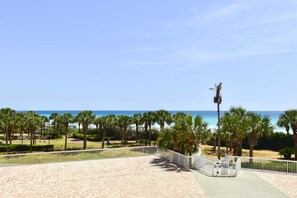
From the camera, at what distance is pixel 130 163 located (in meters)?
22.3

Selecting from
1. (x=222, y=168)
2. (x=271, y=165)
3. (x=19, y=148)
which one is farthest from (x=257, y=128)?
(x=19, y=148)

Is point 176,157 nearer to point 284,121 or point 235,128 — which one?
point 235,128

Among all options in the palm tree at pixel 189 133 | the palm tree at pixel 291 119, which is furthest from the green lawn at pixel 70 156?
the palm tree at pixel 291 119

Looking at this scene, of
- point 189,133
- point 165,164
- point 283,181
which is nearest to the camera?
point 283,181

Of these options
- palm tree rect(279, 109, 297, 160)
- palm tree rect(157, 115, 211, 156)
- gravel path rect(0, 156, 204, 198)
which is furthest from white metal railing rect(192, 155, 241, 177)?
palm tree rect(279, 109, 297, 160)

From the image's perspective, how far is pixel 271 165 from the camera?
770 inches

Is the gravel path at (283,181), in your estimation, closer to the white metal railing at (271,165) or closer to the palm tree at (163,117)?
the white metal railing at (271,165)

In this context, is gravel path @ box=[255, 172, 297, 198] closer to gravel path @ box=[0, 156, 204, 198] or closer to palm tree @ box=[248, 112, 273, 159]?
gravel path @ box=[0, 156, 204, 198]

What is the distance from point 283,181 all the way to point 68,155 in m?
15.8

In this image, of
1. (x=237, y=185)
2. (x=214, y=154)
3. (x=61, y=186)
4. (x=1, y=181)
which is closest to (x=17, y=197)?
(x=61, y=186)

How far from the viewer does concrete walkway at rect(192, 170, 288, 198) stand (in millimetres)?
14547

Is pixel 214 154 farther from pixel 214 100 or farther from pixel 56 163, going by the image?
pixel 56 163

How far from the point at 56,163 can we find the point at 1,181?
5.22 m

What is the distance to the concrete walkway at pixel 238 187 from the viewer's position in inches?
573
